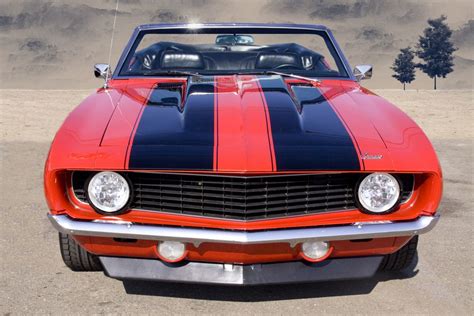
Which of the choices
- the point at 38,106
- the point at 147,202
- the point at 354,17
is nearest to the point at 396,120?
the point at 147,202

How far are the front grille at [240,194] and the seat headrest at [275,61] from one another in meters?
1.73

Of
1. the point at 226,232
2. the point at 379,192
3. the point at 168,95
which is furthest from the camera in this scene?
the point at 168,95

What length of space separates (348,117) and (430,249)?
Answer: 1234 millimetres

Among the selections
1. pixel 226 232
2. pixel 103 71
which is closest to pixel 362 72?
pixel 103 71

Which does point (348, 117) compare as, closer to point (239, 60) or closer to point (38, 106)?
point (239, 60)

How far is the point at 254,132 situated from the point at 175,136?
35 centimetres

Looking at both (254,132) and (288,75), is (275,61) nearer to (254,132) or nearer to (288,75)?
(288,75)

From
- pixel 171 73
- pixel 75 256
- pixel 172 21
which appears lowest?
pixel 75 256

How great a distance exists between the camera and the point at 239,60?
531 cm

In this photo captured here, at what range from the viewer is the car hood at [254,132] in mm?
2842

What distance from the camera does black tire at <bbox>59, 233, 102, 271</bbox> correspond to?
342 cm

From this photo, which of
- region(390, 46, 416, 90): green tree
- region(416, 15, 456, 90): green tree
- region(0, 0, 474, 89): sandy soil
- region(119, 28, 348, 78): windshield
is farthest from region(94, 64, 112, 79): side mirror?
region(416, 15, 456, 90): green tree

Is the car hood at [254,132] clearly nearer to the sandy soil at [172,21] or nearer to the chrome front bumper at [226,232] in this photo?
the chrome front bumper at [226,232]

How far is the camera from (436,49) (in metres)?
62.2
